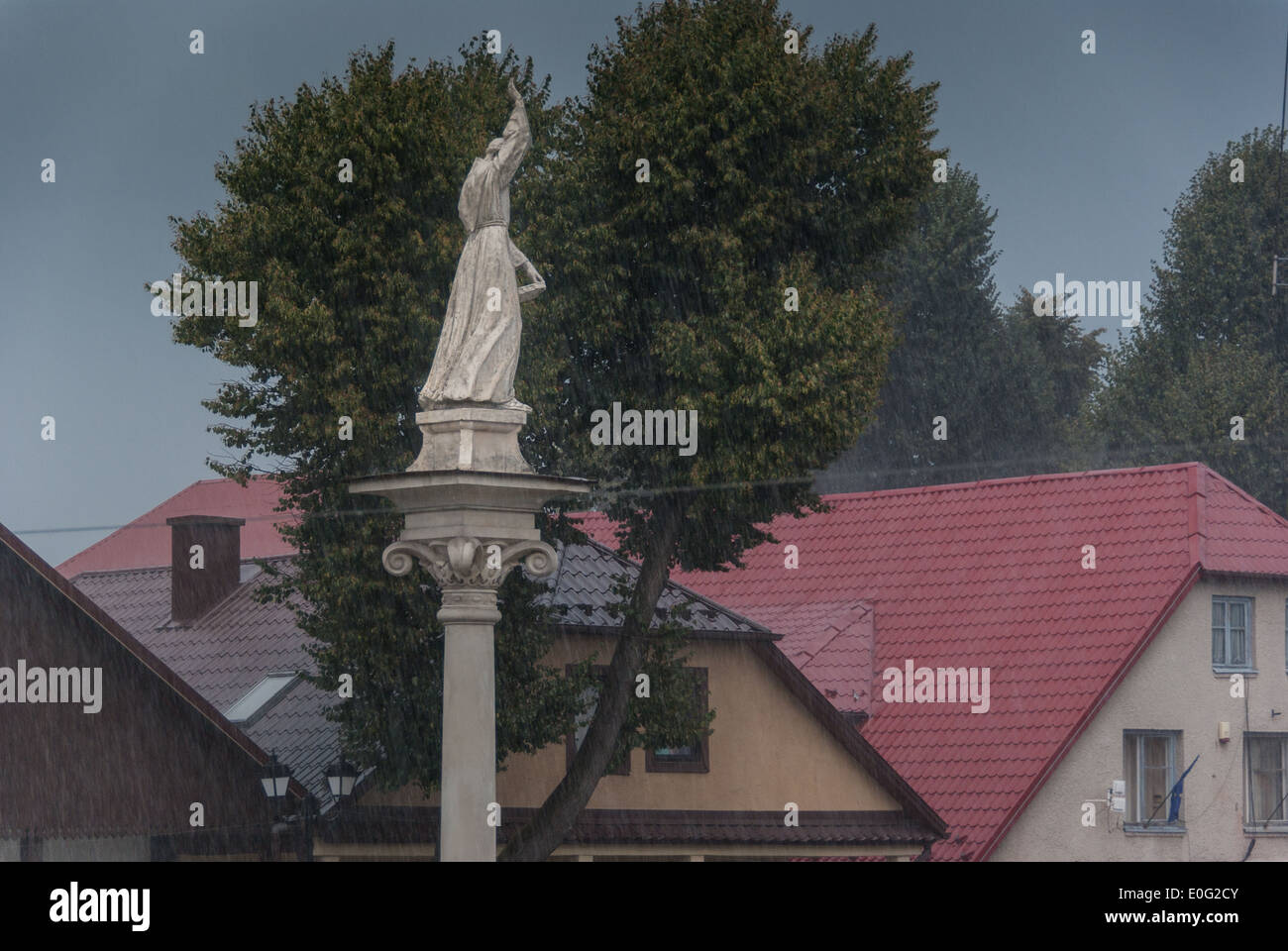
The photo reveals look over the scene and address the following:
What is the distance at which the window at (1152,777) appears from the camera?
33.2 metres

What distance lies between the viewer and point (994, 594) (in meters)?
36.1

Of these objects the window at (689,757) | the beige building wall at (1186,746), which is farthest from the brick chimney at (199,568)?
the beige building wall at (1186,746)

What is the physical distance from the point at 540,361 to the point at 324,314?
97.7 inches

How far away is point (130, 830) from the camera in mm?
24109

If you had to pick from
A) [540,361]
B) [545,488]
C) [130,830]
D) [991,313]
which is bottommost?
[130,830]

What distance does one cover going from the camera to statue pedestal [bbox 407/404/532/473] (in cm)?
1534

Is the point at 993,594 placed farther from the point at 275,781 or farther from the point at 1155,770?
the point at 275,781

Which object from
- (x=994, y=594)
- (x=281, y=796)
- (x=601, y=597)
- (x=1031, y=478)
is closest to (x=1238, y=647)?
(x=994, y=594)

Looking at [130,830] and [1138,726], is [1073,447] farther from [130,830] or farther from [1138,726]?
[130,830]

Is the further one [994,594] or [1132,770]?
[994,594]

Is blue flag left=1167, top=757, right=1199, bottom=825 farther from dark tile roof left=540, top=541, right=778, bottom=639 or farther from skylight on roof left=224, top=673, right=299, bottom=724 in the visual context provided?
skylight on roof left=224, top=673, right=299, bottom=724

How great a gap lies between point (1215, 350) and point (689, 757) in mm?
27903

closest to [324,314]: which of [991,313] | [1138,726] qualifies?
[1138,726]
